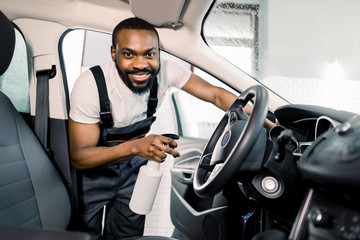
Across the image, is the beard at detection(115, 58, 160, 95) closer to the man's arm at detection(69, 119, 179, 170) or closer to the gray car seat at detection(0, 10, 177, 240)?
the man's arm at detection(69, 119, 179, 170)

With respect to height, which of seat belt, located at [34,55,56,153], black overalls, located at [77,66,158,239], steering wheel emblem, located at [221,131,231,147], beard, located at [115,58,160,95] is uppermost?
steering wheel emblem, located at [221,131,231,147]

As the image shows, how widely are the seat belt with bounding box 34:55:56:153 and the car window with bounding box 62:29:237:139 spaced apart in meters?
0.38

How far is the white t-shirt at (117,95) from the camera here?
59.8 inches

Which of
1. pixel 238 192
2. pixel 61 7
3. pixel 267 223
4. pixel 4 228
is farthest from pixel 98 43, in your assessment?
pixel 4 228

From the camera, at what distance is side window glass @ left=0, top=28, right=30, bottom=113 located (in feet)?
5.24

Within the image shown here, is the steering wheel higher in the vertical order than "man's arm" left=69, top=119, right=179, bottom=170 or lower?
higher

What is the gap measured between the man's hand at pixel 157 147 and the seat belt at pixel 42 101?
52 cm

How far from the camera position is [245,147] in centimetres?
82

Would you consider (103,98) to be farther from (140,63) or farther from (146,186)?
(146,186)

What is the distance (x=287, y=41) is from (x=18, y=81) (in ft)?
4.30

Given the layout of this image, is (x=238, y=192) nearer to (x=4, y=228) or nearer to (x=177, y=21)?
(x=177, y=21)

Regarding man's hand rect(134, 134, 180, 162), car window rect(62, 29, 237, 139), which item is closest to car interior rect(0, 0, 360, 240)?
man's hand rect(134, 134, 180, 162)

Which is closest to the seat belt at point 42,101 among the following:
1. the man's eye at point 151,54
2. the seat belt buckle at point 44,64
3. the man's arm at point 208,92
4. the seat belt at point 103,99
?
the seat belt buckle at point 44,64

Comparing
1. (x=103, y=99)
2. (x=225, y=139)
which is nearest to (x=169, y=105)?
(x=103, y=99)
